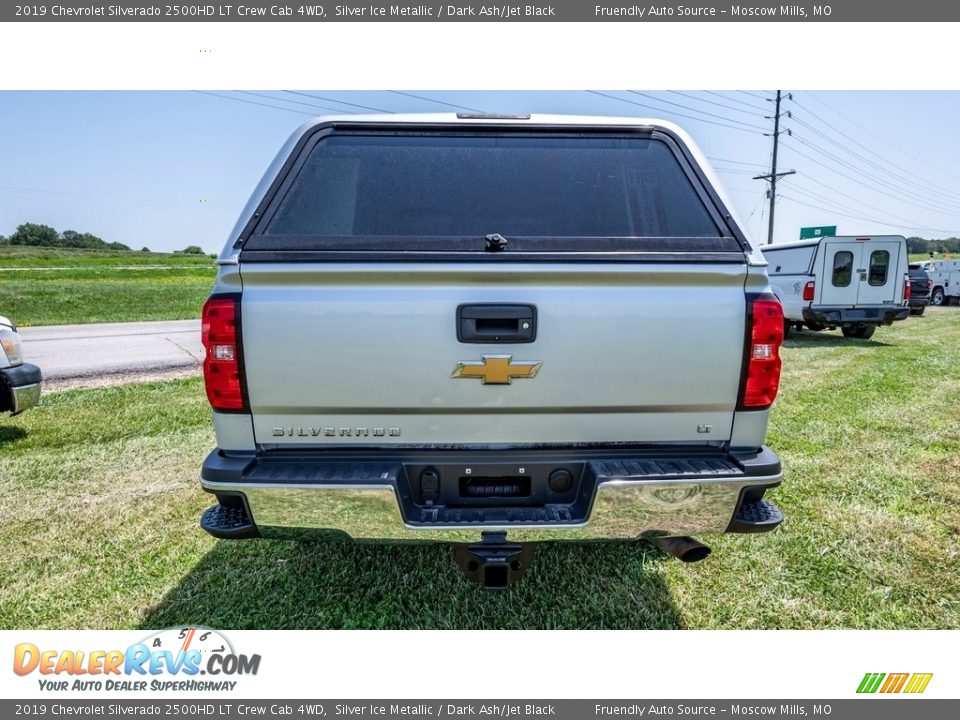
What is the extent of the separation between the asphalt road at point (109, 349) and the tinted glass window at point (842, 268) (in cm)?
1328

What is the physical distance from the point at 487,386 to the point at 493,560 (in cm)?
66

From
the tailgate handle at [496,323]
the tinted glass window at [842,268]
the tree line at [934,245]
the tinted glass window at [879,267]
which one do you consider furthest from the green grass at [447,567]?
the tree line at [934,245]

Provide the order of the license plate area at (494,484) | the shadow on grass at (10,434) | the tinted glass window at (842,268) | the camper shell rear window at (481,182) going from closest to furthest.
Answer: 1. the license plate area at (494,484)
2. the camper shell rear window at (481,182)
3. the shadow on grass at (10,434)
4. the tinted glass window at (842,268)

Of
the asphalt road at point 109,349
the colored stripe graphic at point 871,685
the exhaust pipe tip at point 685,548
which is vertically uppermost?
the exhaust pipe tip at point 685,548

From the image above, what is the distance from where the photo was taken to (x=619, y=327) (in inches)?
79.8

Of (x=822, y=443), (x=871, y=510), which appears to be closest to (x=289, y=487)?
(x=871, y=510)

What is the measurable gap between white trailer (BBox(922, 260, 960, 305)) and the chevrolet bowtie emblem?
30955 mm

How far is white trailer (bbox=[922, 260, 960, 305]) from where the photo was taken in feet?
79.4

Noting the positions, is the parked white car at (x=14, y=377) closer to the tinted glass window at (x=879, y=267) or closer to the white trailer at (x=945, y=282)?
the tinted glass window at (x=879, y=267)

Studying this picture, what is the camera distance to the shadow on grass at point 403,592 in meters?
2.48

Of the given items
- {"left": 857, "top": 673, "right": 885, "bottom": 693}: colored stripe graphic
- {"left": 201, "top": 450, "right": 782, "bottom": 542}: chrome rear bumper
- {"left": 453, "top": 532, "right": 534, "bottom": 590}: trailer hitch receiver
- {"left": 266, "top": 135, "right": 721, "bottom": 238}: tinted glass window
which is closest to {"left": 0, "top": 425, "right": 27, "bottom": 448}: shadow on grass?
{"left": 201, "top": 450, "right": 782, "bottom": 542}: chrome rear bumper

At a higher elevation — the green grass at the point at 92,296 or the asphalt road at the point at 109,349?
the green grass at the point at 92,296

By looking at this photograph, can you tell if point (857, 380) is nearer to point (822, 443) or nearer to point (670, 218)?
point (822, 443)

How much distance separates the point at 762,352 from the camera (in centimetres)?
205
